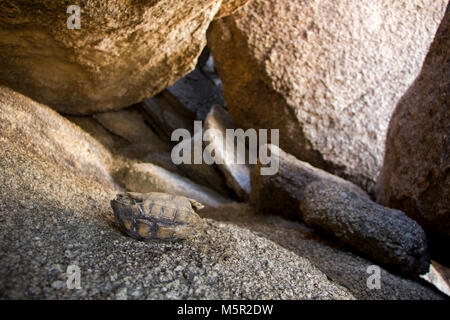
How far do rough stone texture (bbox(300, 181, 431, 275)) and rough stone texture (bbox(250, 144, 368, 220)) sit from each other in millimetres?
497

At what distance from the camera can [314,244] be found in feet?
7.47

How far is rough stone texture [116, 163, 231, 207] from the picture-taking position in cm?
287

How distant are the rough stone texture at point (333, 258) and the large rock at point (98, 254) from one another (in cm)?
34

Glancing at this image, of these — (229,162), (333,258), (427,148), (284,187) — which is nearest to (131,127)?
(229,162)

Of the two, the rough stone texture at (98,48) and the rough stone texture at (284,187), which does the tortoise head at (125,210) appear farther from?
the rough stone texture at (284,187)

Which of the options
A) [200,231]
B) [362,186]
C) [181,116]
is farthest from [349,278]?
[181,116]

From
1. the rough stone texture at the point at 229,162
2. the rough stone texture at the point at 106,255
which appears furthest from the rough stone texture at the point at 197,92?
the rough stone texture at the point at 106,255

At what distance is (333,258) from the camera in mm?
2082

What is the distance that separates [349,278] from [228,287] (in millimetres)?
983

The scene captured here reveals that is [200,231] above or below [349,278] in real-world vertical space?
above

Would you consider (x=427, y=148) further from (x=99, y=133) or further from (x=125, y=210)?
(x=99, y=133)

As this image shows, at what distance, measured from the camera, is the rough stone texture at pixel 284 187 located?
9.42 feet

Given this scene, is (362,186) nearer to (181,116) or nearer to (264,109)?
(264,109)

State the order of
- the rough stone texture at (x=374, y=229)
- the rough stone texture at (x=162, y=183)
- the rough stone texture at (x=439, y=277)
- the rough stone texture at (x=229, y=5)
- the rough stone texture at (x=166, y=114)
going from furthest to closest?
the rough stone texture at (x=166, y=114) < the rough stone texture at (x=162, y=183) < the rough stone texture at (x=229, y=5) < the rough stone texture at (x=439, y=277) < the rough stone texture at (x=374, y=229)
